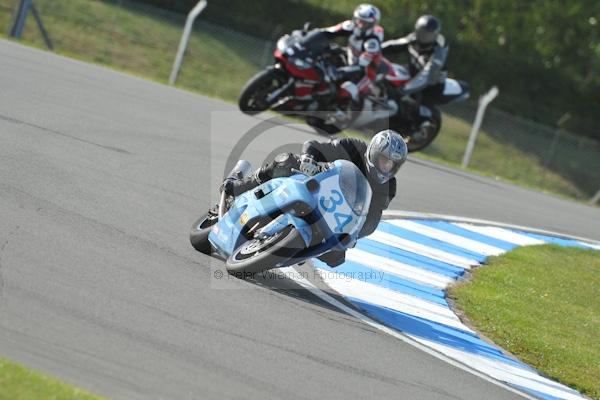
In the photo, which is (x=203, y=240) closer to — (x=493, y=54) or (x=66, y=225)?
(x=66, y=225)

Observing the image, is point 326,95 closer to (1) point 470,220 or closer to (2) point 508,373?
(1) point 470,220

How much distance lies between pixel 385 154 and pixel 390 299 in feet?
5.34

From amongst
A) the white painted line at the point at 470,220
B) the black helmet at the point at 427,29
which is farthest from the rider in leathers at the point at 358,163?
the black helmet at the point at 427,29

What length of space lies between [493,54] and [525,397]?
25.9 m

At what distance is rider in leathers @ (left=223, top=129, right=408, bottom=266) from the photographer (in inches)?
323

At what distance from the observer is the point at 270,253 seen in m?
7.75

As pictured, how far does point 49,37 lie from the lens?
23562 millimetres

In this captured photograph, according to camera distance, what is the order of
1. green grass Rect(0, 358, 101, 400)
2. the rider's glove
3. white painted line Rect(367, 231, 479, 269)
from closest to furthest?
green grass Rect(0, 358, 101, 400) < the rider's glove < white painted line Rect(367, 231, 479, 269)

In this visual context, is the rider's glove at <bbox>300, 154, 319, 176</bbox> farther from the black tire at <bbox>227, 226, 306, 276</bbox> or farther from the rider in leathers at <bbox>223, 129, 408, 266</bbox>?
the black tire at <bbox>227, 226, 306, 276</bbox>

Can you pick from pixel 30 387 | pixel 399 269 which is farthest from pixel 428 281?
pixel 30 387

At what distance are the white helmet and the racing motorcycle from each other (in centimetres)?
55

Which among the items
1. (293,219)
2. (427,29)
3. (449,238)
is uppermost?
(293,219)

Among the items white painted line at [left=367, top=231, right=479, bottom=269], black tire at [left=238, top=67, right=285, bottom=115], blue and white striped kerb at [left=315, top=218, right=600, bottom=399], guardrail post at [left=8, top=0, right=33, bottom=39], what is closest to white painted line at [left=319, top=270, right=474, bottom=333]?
blue and white striped kerb at [left=315, top=218, right=600, bottom=399]

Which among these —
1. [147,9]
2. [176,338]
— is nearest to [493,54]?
[147,9]
